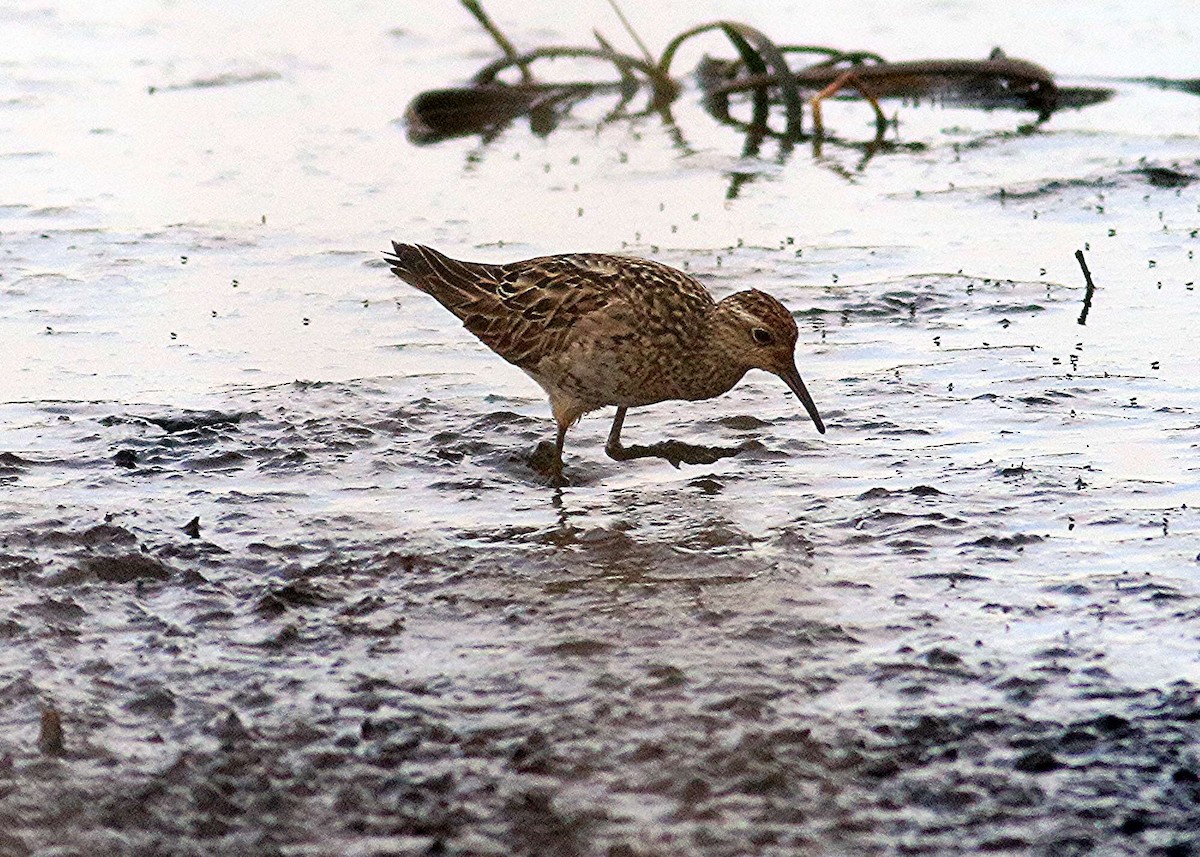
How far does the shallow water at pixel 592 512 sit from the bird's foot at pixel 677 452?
0.30 ft

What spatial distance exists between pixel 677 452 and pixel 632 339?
0.58 metres

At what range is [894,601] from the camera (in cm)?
701

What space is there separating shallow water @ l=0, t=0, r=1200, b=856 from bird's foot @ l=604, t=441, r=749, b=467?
0.09m

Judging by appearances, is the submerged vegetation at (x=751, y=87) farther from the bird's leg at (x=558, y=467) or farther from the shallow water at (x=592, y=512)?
the bird's leg at (x=558, y=467)

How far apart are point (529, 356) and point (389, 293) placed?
266cm

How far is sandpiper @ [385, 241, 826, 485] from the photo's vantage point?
873 cm

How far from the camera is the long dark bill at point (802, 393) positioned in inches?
337

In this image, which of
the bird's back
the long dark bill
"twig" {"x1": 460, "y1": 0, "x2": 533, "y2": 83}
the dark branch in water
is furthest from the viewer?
"twig" {"x1": 460, "y1": 0, "x2": 533, "y2": 83}

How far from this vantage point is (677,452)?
28.7 ft

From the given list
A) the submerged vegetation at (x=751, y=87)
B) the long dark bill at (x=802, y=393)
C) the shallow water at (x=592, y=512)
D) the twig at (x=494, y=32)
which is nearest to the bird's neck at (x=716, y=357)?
the long dark bill at (x=802, y=393)

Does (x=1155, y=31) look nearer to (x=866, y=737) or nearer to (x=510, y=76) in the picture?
(x=510, y=76)

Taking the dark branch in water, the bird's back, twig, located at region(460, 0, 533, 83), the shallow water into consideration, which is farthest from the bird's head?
twig, located at region(460, 0, 533, 83)

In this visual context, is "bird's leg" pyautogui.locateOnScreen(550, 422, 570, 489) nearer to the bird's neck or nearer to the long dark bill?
the bird's neck

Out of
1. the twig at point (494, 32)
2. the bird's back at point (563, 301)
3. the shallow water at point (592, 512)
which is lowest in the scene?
the shallow water at point (592, 512)
